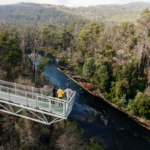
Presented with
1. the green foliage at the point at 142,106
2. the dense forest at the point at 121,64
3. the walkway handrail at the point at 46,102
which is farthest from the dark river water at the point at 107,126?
the walkway handrail at the point at 46,102

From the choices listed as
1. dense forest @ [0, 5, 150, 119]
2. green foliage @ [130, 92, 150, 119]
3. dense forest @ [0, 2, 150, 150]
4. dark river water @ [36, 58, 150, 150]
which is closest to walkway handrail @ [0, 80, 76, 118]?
dense forest @ [0, 2, 150, 150]

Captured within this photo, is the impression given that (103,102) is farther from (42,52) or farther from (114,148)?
(42,52)

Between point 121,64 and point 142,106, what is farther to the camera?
point 121,64

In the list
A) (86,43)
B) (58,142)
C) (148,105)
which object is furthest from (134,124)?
(86,43)

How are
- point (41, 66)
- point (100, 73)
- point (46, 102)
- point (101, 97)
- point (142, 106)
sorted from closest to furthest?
point (46, 102) → point (142, 106) → point (41, 66) → point (101, 97) → point (100, 73)

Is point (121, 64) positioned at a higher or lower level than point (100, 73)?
higher

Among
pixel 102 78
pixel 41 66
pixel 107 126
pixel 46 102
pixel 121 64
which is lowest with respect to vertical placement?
pixel 107 126

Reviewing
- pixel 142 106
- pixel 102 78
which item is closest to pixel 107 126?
pixel 142 106

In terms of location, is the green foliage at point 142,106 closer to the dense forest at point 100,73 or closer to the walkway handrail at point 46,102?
the dense forest at point 100,73

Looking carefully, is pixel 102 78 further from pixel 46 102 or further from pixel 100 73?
pixel 46 102
